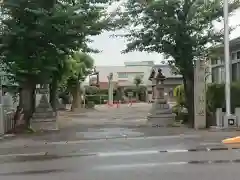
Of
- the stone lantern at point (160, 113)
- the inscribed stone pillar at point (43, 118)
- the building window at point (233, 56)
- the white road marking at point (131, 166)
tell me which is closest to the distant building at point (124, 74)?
the building window at point (233, 56)

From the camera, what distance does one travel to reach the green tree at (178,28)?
20.8 metres

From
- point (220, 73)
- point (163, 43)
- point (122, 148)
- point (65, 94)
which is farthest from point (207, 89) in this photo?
point (65, 94)

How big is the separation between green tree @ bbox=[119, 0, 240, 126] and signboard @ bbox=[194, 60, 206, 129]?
104 cm

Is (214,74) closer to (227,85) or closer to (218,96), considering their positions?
(218,96)

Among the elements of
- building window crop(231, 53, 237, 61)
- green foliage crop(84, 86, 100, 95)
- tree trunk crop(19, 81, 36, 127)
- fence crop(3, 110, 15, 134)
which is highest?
building window crop(231, 53, 237, 61)

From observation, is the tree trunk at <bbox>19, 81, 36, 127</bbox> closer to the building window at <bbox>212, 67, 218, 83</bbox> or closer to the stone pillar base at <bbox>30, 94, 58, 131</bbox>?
the stone pillar base at <bbox>30, 94, 58, 131</bbox>

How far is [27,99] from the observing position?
21875 mm

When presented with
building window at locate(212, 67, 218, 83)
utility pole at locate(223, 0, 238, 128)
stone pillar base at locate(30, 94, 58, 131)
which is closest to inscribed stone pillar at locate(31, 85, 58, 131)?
stone pillar base at locate(30, 94, 58, 131)

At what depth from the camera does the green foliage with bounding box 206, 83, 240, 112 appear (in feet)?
68.3

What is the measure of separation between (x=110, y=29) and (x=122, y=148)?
31.8 feet

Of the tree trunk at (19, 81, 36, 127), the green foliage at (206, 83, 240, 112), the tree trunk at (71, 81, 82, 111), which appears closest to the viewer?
the green foliage at (206, 83, 240, 112)

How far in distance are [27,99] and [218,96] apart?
9.34m

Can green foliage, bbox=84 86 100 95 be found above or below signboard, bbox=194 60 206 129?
above

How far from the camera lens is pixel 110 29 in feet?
73.8
